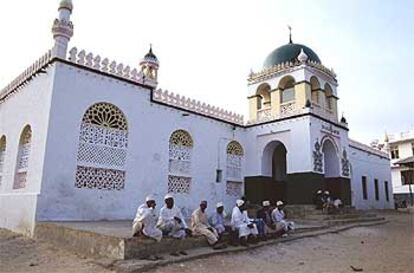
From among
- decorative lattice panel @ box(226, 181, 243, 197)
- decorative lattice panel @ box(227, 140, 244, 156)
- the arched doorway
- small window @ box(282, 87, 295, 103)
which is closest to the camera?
decorative lattice panel @ box(226, 181, 243, 197)

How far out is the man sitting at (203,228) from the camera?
609cm

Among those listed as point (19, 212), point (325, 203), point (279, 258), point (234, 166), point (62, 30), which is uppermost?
point (62, 30)

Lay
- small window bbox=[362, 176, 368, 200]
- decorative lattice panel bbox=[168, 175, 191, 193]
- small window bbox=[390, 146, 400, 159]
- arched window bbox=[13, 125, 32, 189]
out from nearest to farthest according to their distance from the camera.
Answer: arched window bbox=[13, 125, 32, 189], decorative lattice panel bbox=[168, 175, 191, 193], small window bbox=[362, 176, 368, 200], small window bbox=[390, 146, 400, 159]

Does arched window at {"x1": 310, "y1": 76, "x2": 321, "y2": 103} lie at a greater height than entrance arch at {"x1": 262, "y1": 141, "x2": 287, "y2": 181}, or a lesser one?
greater

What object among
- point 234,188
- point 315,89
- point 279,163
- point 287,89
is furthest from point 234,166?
point 315,89

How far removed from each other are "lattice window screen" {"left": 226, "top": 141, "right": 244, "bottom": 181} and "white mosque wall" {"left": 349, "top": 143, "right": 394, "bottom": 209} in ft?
24.8

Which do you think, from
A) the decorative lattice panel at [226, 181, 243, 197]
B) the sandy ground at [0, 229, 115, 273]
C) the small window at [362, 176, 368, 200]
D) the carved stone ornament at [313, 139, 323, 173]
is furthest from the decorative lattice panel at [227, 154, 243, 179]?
the small window at [362, 176, 368, 200]

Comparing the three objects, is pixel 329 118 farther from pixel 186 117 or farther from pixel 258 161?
pixel 186 117

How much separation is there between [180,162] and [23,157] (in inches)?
179

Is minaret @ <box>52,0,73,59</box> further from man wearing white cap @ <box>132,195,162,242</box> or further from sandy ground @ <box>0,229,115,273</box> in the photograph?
man wearing white cap @ <box>132,195,162,242</box>

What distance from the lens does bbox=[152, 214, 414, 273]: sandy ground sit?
16.5 feet

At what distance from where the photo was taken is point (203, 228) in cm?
615

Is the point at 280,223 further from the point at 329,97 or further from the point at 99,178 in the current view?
the point at 329,97

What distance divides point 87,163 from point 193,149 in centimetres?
383
